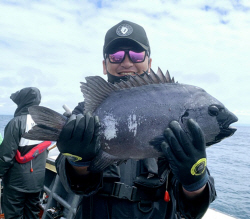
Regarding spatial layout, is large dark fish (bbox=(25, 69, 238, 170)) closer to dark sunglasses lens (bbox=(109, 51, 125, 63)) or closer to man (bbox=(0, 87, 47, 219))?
dark sunglasses lens (bbox=(109, 51, 125, 63))

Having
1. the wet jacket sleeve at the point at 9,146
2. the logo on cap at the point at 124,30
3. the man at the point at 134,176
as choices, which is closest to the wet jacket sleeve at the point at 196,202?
the man at the point at 134,176

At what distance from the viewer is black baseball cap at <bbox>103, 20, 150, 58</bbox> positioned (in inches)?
125

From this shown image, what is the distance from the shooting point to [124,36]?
10.4ft

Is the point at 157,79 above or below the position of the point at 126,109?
above

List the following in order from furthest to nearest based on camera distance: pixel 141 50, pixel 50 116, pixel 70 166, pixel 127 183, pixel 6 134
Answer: pixel 6 134 < pixel 141 50 < pixel 127 183 < pixel 70 166 < pixel 50 116

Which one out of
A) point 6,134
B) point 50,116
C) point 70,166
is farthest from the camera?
point 6,134

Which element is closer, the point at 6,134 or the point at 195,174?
the point at 195,174

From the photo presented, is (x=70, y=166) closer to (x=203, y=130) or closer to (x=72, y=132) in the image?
(x=72, y=132)

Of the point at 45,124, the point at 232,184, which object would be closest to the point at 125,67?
the point at 45,124

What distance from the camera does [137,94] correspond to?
82.3 inches

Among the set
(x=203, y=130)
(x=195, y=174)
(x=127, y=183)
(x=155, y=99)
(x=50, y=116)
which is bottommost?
(x=127, y=183)

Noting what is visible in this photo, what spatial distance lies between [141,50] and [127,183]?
1.86 meters

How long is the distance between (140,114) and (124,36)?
161cm

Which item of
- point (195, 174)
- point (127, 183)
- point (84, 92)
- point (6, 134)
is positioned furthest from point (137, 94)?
point (6, 134)
